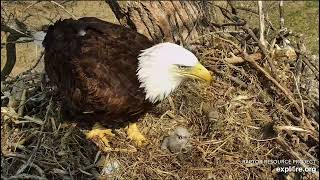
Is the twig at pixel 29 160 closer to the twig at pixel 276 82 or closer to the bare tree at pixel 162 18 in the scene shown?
the bare tree at pixel 162 18

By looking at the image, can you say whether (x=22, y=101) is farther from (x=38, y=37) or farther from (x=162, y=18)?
A: (x=162, y=18)

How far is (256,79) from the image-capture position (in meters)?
3.73

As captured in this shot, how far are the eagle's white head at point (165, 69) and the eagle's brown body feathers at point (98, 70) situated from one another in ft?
0.19

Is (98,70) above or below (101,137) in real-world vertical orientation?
above

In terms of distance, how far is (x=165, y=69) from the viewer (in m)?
3.29

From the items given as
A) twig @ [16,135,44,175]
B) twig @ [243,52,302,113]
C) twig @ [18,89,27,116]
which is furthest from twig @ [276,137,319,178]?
twig @ [18,89,27,116]

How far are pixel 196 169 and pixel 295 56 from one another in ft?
3.95

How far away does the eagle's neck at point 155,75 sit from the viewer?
3281mm

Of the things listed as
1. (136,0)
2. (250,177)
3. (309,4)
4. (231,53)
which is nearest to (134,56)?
(136,0)

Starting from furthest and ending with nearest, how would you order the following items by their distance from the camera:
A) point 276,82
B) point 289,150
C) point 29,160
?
point 276,82 < point 29,160 < point 289,150

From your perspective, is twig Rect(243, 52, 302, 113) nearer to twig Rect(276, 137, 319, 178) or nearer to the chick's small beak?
twig Rect(276, 137, 319, 178)

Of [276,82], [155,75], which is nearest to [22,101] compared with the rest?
[155,75]

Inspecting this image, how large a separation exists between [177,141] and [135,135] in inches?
13.7

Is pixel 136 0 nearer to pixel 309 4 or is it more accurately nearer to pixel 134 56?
pixel 134 56
